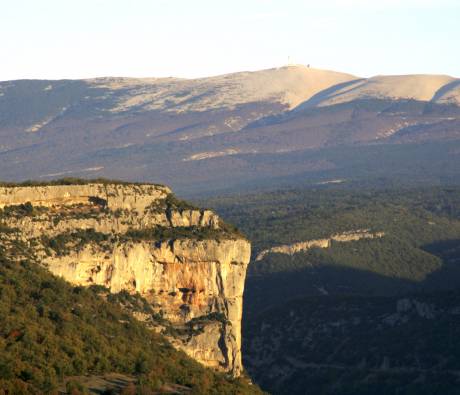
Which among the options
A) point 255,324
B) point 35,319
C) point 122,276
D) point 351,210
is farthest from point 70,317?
point 351,210

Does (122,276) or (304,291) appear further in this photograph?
(304,291)

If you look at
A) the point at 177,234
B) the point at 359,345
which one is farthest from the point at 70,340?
the point at 359,345

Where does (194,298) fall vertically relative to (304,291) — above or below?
above

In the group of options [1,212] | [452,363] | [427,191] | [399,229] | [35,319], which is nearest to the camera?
[35,319]

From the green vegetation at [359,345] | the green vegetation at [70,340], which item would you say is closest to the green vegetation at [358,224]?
the green vegetation at [359,345]

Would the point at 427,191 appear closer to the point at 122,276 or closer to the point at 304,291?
the point at 304,291

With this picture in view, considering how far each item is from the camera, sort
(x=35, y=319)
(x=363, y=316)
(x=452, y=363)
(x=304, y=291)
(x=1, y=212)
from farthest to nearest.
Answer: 1. (x=304, y=291)
2. (x=363, y=316)
3. (x=452, y=363)
4. (x=1, y=212)
5. (x=35, y=319)

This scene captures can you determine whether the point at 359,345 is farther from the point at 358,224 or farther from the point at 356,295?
the point at 358,224

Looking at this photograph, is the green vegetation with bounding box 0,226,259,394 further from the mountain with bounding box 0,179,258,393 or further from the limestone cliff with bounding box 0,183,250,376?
the limestone cliff with bounding box 0,183,250,376
